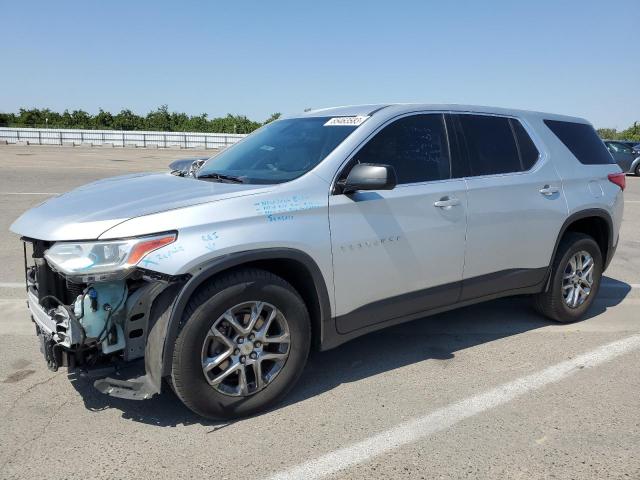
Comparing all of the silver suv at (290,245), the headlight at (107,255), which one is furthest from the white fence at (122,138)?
the headlight at (107,255)

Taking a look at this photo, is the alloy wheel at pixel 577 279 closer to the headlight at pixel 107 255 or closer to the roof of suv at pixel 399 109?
the roof of suv at pixel 399 109

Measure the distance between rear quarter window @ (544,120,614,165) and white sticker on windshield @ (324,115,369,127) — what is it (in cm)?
203

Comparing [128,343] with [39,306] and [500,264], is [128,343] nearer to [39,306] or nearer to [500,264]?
[39,306]

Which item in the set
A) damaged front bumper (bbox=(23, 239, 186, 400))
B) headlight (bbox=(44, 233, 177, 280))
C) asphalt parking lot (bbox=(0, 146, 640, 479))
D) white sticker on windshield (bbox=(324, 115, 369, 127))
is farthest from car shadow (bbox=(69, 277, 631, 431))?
white sticker on windshield (bbox=(324, 115, 369, 127))

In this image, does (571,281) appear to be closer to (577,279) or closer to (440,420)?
(577,279)

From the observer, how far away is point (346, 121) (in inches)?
151

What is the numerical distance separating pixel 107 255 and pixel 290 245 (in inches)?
38.5

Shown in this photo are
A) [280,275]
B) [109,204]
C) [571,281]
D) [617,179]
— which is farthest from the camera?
[617,179]

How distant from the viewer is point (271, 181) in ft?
11.3

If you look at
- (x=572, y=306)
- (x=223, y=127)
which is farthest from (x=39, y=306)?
(x=223, y=127)

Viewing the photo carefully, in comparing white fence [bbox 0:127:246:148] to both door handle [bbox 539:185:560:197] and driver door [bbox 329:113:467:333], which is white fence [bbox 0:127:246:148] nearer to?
door handle [bbox 539:185:560:197]

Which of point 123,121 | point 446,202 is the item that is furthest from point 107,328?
point 123,121

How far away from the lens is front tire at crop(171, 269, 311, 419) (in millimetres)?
2969

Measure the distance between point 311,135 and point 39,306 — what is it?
2057mm
